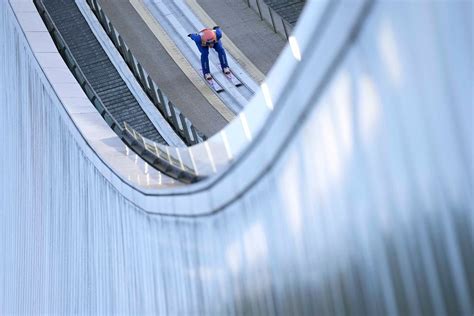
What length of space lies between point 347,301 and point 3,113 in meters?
12.8

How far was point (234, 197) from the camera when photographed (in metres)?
7.05

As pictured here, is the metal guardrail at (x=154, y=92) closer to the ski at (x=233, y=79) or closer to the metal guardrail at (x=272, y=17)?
the ski at (x=233, y=79)

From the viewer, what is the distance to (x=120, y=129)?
12.9 meters

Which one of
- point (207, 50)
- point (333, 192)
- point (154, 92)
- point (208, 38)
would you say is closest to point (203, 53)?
point (207, 50)

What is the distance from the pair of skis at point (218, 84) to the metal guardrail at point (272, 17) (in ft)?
4.42

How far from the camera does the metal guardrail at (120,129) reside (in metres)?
9.28

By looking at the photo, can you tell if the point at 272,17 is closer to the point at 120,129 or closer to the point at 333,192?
the point at 120,129

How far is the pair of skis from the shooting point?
16516 millimetres

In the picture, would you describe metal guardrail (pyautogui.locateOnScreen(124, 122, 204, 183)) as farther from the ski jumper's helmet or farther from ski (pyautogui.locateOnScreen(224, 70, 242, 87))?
ski (pyautogui.locateOnScreen(224, 70, 242, 87))

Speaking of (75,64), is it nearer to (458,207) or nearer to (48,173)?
(48,173)

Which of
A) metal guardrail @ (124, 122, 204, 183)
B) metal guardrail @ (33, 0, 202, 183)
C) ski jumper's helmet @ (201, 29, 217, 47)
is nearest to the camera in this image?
metal guardrail @ (124, 122, 204, 183)

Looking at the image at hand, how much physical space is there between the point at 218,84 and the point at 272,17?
2047mm

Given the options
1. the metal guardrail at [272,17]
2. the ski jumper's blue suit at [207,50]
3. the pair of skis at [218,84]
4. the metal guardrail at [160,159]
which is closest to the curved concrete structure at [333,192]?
the metal guardrail at [160,159]

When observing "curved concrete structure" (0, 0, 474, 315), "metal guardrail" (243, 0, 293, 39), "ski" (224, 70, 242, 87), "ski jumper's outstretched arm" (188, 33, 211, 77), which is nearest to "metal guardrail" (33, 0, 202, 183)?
"curved concrete structure" (0, 0, 474, 315)
